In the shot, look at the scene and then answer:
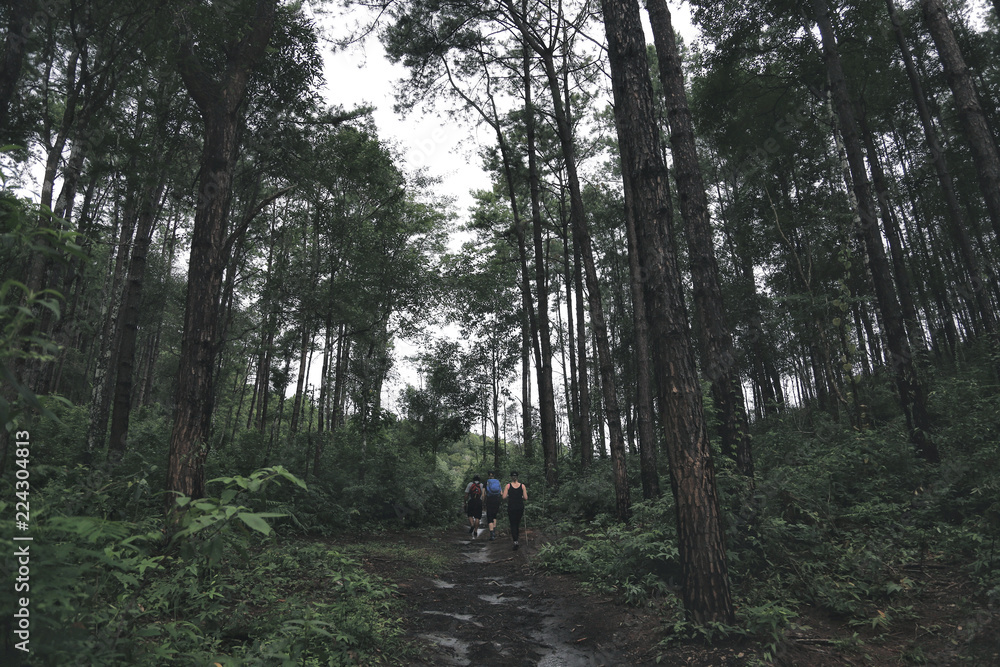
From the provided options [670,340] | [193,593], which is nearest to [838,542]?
[670,340]

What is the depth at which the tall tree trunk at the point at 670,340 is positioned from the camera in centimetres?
468

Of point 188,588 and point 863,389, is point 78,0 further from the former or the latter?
point 863,389

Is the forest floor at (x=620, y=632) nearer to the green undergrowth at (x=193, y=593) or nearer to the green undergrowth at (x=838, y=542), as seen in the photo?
the green undergrowth at (x=838, y=542)

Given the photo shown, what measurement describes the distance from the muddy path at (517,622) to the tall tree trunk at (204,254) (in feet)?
12.6

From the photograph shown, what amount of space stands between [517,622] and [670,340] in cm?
415

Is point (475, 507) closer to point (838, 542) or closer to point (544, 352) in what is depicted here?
point (544, 352)

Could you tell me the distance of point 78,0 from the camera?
314 inches

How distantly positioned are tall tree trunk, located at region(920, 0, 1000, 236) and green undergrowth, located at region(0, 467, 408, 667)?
34.3ft

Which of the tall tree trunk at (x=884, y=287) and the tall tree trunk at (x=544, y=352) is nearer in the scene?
the tall tree trunk at (x=884, y=287)

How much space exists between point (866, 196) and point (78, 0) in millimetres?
15211

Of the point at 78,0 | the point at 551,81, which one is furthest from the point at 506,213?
the point at 78,0

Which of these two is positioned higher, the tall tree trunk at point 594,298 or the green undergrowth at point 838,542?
the tall tree trunk at point 594,298

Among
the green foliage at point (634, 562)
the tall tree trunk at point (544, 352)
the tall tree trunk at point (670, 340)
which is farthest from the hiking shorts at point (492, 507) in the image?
the tall tree trunk at point (670, 340)

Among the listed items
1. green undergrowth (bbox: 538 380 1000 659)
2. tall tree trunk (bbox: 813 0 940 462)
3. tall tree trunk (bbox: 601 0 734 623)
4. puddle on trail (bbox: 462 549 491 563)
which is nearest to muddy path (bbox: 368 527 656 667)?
green undergrowth (bbox: 538 380 1000 659)
